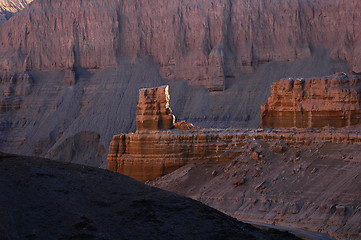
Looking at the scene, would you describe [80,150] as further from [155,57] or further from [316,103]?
[316,103]

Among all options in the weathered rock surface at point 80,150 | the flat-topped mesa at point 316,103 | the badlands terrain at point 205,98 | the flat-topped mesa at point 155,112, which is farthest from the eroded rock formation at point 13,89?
the flat-topped mesa at point 316,103

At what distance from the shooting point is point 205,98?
7044 centimetres

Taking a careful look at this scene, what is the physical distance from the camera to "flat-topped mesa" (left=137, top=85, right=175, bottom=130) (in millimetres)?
42062

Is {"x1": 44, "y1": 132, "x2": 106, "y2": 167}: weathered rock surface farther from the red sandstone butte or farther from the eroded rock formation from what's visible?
the red sandstone butte

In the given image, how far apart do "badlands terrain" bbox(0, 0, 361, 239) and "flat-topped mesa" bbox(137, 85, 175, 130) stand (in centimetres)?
7

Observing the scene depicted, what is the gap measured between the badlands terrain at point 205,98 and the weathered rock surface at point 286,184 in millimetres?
77

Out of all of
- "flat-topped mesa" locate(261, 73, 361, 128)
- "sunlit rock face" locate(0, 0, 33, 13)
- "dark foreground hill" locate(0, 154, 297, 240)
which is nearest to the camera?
"dark foreground hill" locate(0, 154, 297, 240)

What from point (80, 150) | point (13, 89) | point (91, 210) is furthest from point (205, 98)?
point (91, 210)

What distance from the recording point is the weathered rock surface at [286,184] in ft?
98.4

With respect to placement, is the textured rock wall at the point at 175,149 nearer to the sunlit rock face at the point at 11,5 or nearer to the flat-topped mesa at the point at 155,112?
the flat-topped mesa at the point at 155,112

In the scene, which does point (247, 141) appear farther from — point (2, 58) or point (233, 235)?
point (2, 58)

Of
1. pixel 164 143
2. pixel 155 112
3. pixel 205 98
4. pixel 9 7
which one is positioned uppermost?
pixel 9 7

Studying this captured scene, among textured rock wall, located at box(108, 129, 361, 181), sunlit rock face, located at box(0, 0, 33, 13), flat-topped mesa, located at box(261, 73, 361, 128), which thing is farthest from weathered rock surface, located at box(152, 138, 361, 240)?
sunlit rock face, located at box(0, 0, 33, 13)

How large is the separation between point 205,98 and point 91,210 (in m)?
54.8
